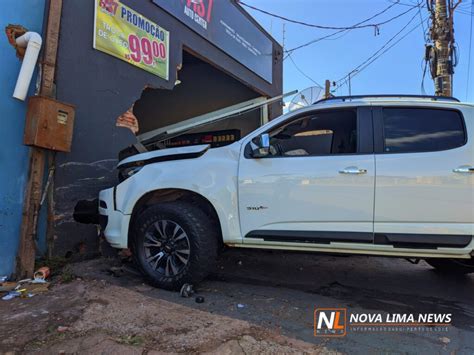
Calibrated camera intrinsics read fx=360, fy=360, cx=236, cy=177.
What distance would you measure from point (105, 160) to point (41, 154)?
1095mm

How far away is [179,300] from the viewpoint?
3.66 m

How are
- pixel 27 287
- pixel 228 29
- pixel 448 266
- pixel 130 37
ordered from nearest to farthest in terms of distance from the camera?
pixel 27 287 < pixel 448 266 < pixel 130 37 < pixel 228 29

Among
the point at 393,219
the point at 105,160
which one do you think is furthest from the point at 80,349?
the point at 105,160

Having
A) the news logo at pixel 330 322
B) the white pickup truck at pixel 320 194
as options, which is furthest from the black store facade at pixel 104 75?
the news logo at pixel 330 322

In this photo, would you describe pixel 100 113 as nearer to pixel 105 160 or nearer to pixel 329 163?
pixel 105 160

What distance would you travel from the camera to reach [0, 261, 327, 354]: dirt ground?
2.65 meters

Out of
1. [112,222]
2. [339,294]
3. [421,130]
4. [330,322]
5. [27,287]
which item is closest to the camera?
[330,322]

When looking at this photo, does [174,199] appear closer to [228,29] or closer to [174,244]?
[174,244]

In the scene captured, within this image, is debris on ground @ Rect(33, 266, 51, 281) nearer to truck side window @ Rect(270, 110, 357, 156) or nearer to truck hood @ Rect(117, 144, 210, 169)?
truck hood @ Rect(117, 144, 210, 169)

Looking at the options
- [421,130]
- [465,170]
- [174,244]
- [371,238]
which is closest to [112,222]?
[174,244]

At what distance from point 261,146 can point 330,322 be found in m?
A: 1.86

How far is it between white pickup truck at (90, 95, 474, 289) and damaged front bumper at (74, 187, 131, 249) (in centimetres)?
2

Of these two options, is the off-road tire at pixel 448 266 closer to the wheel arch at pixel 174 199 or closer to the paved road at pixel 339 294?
the paved road at pixel 339 294

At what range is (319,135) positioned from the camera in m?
4.98
